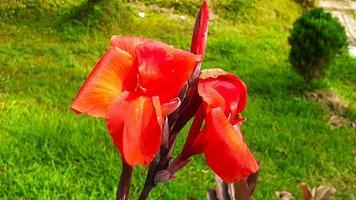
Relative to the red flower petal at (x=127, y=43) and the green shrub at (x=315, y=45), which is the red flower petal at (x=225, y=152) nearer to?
the red flower petal at (x=127, y=43)

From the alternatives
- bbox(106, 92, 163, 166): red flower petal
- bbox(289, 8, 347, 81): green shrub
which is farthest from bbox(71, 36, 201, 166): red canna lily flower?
bbox(289, 8, 347, 81): green shrub

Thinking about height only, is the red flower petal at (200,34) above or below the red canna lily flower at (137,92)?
above

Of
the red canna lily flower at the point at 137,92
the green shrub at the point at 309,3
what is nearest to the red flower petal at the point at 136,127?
the red canna lily flower at the point at 137,92

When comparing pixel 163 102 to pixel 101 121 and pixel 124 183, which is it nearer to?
pixel 124 183

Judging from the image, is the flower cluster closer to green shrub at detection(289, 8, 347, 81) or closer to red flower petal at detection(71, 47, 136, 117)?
red flower petal at detection(71, 47, 136, 117)

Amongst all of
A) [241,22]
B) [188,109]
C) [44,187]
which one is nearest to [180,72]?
[188,109]
